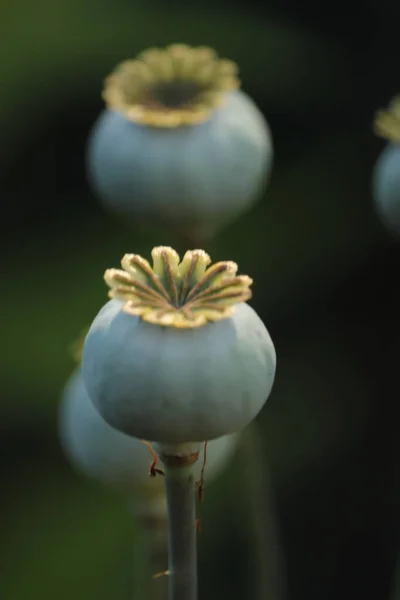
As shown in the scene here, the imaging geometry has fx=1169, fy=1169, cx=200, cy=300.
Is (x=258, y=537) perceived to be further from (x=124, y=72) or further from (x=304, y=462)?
(x=304, y=462)

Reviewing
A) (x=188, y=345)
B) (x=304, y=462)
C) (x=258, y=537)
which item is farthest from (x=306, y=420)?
(x=188, y=345)

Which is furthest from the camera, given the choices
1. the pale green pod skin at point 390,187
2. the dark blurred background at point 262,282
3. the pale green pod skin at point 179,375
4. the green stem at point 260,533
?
the dark blurred background at point 262,282

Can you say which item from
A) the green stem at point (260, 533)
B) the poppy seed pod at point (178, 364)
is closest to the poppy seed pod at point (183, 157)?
the green stem at point (260, 533)

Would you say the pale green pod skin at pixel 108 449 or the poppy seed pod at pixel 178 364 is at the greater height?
the pale green pod skin at pixel 108 449

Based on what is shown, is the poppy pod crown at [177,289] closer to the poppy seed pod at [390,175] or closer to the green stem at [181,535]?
the green stem at [181,535]

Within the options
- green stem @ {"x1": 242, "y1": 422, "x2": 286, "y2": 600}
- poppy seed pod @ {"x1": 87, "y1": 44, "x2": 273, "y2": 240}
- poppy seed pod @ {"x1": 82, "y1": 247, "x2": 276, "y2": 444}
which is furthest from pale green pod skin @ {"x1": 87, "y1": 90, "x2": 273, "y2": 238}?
poppy seed pod @ {"x1": 82, "y1": 247, "x2": 276, "y2": 444}

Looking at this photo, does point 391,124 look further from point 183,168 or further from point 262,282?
point 262,282

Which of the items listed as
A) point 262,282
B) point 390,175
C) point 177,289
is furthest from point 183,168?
point 262,282

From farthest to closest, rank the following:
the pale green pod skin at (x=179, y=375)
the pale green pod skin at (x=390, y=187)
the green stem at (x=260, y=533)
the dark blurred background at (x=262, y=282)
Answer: the dark blurred background at (x=262, y=282) → the green stem at (x=260, y=533) → the pale green pod skin at (x=390, y=187) → the pale green pod skin at (x=179, y=375)
